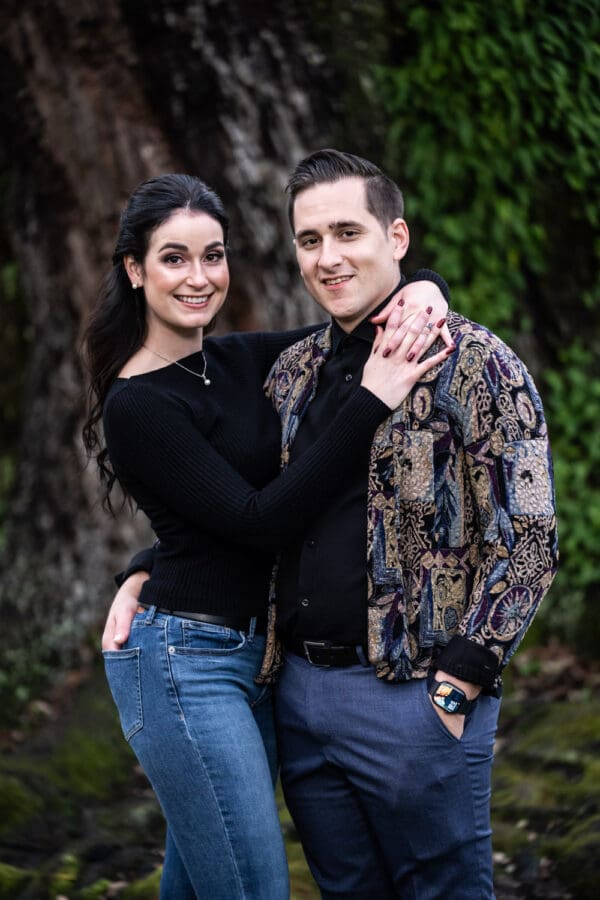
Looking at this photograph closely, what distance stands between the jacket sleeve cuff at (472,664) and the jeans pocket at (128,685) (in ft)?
2.71

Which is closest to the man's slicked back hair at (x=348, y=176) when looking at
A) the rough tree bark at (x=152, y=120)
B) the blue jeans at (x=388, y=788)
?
the blue jeans at (x=388, y=788)

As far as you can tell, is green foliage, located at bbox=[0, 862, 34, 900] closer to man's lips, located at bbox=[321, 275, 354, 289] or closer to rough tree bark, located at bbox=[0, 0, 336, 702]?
rough tree bark, located at bbox=[0, 0, 336, 702]

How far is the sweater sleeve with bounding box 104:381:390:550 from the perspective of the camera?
2.66 metres

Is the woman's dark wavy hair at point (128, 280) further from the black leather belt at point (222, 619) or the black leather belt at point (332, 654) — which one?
the black leather belt at point (332, 654)

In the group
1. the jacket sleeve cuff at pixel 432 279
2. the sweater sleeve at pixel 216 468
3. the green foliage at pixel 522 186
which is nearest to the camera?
the sweater sleeve at pixel 216 468

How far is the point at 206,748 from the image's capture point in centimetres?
270

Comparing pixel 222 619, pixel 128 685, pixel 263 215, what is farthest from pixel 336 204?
pixel 263 215

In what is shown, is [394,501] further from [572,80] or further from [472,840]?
[572,80]

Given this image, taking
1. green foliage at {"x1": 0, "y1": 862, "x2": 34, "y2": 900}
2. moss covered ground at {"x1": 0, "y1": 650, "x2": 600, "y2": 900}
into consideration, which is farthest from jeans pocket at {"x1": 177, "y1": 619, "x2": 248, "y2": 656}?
green foliage at {"x1": 0, "y1": 862, "x2": 34, "y2": 900}

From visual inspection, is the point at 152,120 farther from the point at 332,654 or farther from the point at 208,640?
the point at 332,654

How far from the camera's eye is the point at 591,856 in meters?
3.95

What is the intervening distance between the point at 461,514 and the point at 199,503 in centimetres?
68

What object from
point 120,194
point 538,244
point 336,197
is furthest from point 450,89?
point 336,197

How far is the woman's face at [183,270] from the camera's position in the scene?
3006mm
